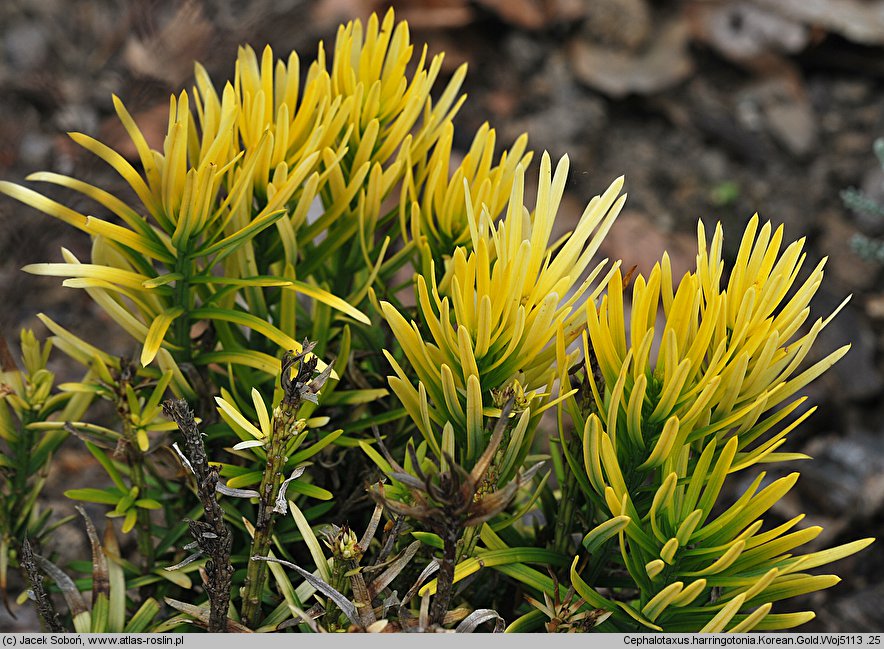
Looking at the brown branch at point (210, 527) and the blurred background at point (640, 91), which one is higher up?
the blurred background at point (640, 91)

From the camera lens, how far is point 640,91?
2377mm

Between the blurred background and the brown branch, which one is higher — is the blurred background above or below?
above

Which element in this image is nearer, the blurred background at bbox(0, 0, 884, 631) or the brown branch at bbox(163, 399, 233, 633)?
the brown branch at bbox(163, 399, 233, 633)

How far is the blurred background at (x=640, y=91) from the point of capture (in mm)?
2061

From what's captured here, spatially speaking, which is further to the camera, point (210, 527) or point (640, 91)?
point (640, 91)

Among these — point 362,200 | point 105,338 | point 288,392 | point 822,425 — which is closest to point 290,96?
point 362,200

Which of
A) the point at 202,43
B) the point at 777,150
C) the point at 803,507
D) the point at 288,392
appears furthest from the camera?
the point at 777,150

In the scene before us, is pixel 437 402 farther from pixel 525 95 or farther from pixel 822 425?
pixel 525 95

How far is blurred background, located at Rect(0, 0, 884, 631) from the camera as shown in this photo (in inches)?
81.1

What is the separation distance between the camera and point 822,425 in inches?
67.9

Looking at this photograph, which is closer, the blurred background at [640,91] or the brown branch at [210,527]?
the brown branch at [210,527]

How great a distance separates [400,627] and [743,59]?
2.24 metres

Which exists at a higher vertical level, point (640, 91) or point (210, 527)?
point (640, 91)

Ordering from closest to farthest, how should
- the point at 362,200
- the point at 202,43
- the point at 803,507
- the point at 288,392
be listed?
the point at 288,392
the point at 362,200
the point at 803,507
the point at 202,43
